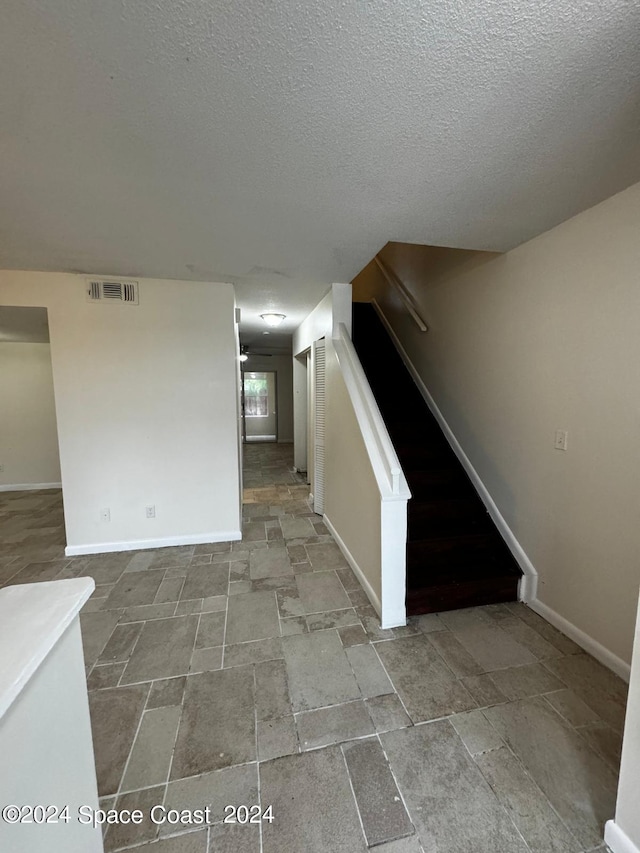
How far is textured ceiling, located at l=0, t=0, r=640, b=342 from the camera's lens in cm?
89

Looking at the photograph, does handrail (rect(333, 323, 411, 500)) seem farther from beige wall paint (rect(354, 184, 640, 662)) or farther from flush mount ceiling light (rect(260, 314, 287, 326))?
flush mount ceiling light (rect(260, 314, 287, 326))

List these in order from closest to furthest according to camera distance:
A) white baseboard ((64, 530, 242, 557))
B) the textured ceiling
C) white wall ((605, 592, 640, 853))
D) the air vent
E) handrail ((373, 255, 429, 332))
→ 1. the textured ceiling
2. white wall ((605, 592, 640, 853))
3. the air vent
4. white baseboard ((64, 530, 242, 557))
5. handrail ((373, 255, 429, 332))

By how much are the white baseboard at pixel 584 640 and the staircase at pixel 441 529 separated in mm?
182

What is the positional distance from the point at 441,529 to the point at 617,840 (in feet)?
5.18

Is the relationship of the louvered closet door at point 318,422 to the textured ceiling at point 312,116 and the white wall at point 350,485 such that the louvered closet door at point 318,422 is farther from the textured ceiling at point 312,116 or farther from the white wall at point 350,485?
the textured ceiling at point 312,116

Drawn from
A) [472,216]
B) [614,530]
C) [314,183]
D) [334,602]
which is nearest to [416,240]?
[472,216]

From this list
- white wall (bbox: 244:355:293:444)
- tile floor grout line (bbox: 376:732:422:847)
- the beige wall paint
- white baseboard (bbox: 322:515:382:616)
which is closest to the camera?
tile floor grout line (bbox: 376:732:422:847)

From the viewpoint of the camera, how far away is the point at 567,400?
199cm

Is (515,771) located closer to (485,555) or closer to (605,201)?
(485,555)

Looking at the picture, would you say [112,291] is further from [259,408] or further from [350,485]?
[259,408]

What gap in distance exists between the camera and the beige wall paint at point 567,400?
67.1 inches

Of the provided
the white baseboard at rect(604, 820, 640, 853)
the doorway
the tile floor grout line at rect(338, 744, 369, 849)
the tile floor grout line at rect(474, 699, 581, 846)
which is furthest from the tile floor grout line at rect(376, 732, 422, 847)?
the doorway

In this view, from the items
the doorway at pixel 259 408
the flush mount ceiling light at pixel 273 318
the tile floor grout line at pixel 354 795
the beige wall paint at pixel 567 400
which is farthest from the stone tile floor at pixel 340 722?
the doorway at pixel 259 408

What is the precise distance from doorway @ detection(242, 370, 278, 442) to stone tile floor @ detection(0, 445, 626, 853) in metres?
7.13
